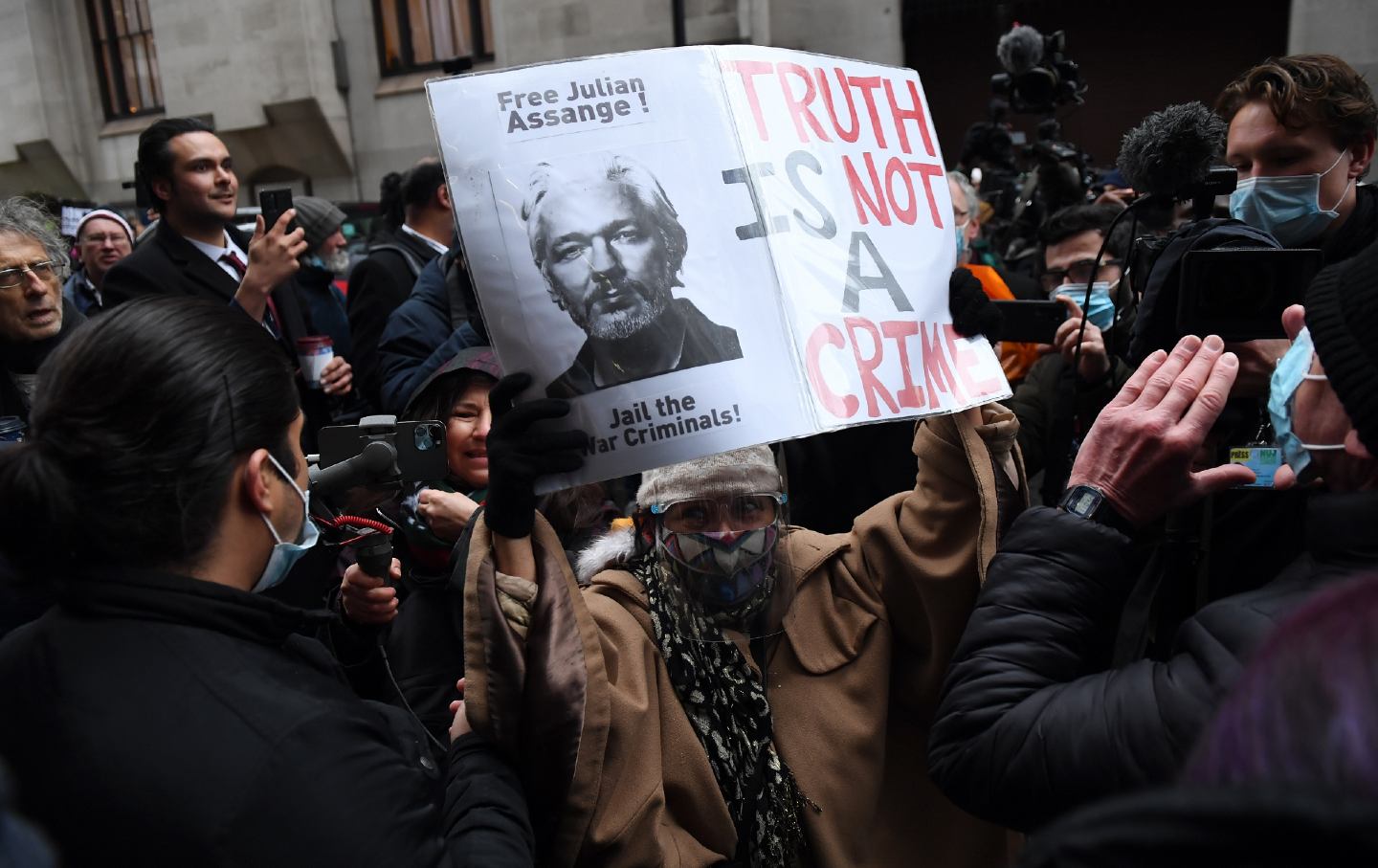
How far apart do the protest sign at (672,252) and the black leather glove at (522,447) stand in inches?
1.1

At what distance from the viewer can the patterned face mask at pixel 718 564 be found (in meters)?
2.03

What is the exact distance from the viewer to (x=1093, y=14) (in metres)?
10.6

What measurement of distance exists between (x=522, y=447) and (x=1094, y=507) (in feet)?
2.65

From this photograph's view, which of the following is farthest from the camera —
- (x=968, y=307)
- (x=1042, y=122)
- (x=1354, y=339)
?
(x=1042, y=122)

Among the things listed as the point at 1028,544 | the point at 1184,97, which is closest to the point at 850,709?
the point at 1028,544

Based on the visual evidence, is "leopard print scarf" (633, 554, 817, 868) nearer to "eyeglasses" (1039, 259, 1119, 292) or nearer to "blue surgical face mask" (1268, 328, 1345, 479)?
"blue surgical face mask" (1268, 328, 1345, 479)

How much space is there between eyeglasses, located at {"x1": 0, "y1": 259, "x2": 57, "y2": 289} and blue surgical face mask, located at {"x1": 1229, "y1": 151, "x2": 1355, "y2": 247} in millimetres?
3280

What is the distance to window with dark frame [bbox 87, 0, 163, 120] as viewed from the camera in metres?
15.4

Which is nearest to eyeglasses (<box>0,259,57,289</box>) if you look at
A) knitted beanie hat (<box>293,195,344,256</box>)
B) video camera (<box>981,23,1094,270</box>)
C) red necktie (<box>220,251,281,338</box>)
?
red necktie (<box>220,251,281,338</box>)

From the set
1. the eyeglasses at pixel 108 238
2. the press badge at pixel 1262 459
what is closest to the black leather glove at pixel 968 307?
the press badge at pixel 1262 459

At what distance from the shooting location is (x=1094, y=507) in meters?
1.39

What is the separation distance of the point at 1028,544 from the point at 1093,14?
10.9 metres

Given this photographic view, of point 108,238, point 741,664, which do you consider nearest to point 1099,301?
point 741,664

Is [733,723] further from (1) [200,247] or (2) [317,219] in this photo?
(2) [317,219]
